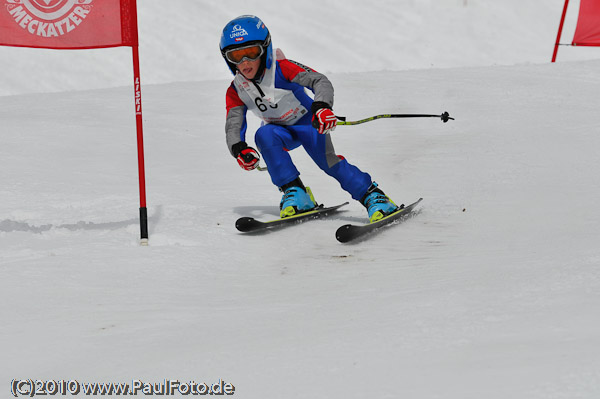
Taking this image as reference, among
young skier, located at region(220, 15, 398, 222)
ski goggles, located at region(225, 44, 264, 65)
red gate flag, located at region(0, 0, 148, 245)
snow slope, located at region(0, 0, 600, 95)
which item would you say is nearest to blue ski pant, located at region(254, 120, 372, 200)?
young skier, located at region(220, 15, 398, 222)

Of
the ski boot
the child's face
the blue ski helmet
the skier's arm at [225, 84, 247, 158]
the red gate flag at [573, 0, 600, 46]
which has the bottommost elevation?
the red gate flag at [573, 0, 600, 46]

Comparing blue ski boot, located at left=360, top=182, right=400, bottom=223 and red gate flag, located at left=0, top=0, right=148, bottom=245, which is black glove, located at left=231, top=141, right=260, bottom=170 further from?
blue ski boot, located at left=360, top=182, right=400, bottom=223

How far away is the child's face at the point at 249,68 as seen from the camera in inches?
184

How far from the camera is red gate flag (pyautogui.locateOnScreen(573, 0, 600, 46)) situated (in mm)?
12838

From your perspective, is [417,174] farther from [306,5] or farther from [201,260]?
[306,5]

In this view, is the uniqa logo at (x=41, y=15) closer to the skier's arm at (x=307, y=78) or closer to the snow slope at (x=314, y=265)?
the snow slope at (x=314, y=265)

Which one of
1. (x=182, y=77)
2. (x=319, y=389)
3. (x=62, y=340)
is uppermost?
(x=319, y=389)

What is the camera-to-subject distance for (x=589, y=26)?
508 inches

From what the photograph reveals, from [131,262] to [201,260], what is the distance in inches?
14.5

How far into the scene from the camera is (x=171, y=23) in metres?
18.8

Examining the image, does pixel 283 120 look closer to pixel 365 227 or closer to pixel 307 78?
pixel 307 78

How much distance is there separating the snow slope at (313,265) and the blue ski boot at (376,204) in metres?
0.18

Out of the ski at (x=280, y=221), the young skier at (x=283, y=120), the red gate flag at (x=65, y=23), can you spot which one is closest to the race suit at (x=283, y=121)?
the young skier at (x=283, y=120)

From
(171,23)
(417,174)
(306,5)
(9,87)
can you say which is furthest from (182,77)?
(417,174)
